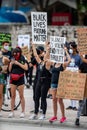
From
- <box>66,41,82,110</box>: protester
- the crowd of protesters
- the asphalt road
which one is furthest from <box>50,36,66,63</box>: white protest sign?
the asphalt road

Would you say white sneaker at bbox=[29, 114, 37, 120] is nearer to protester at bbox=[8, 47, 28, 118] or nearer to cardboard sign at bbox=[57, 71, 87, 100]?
protester at bbox=[8, 47, 28, 118]

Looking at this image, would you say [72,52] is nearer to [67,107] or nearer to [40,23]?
[40,23]

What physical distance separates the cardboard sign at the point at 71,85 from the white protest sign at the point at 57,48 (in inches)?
16.8

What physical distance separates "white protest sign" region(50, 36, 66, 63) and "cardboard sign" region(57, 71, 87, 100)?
1.40ft

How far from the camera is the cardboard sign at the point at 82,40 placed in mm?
13523

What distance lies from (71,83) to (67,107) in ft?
8.63

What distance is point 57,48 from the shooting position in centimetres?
1387

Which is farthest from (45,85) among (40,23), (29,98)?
(29,98)

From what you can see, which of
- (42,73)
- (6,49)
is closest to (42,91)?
(42,73)

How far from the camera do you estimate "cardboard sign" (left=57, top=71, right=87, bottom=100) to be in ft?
43.8

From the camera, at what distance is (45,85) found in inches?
546

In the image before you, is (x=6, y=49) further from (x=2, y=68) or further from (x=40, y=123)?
(x=40, y=123)

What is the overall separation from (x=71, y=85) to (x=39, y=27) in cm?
162

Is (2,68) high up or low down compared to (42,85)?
up
